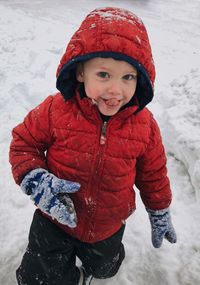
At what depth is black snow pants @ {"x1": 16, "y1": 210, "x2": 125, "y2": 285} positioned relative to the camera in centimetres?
224

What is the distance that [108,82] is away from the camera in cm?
186

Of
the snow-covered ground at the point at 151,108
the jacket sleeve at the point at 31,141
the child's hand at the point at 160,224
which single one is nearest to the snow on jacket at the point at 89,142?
the jacket sleeve at the point at 31,141

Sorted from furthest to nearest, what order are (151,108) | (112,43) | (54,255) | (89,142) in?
(151,108), (54,255), (89,142), (112,43)

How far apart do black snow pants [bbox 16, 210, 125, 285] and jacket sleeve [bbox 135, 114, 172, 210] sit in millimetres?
353

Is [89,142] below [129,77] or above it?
below

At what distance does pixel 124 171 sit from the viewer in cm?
211

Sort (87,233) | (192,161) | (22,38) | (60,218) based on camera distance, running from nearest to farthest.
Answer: (60,218), (87,233), (192,161), (22,38)

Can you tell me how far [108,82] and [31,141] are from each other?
575 millimetres

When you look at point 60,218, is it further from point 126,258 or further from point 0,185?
point 0,185

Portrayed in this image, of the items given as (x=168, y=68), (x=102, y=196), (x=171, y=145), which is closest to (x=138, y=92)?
(x=102, y=196)

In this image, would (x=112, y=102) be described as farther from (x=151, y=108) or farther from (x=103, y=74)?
(x=151, y=108)

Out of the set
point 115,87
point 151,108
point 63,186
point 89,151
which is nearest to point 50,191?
point 63,186

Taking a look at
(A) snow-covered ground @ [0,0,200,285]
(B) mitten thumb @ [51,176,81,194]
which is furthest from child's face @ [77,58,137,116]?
(A) snow-covered ground @ [0,0,200,285]

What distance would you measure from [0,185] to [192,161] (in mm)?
1759
